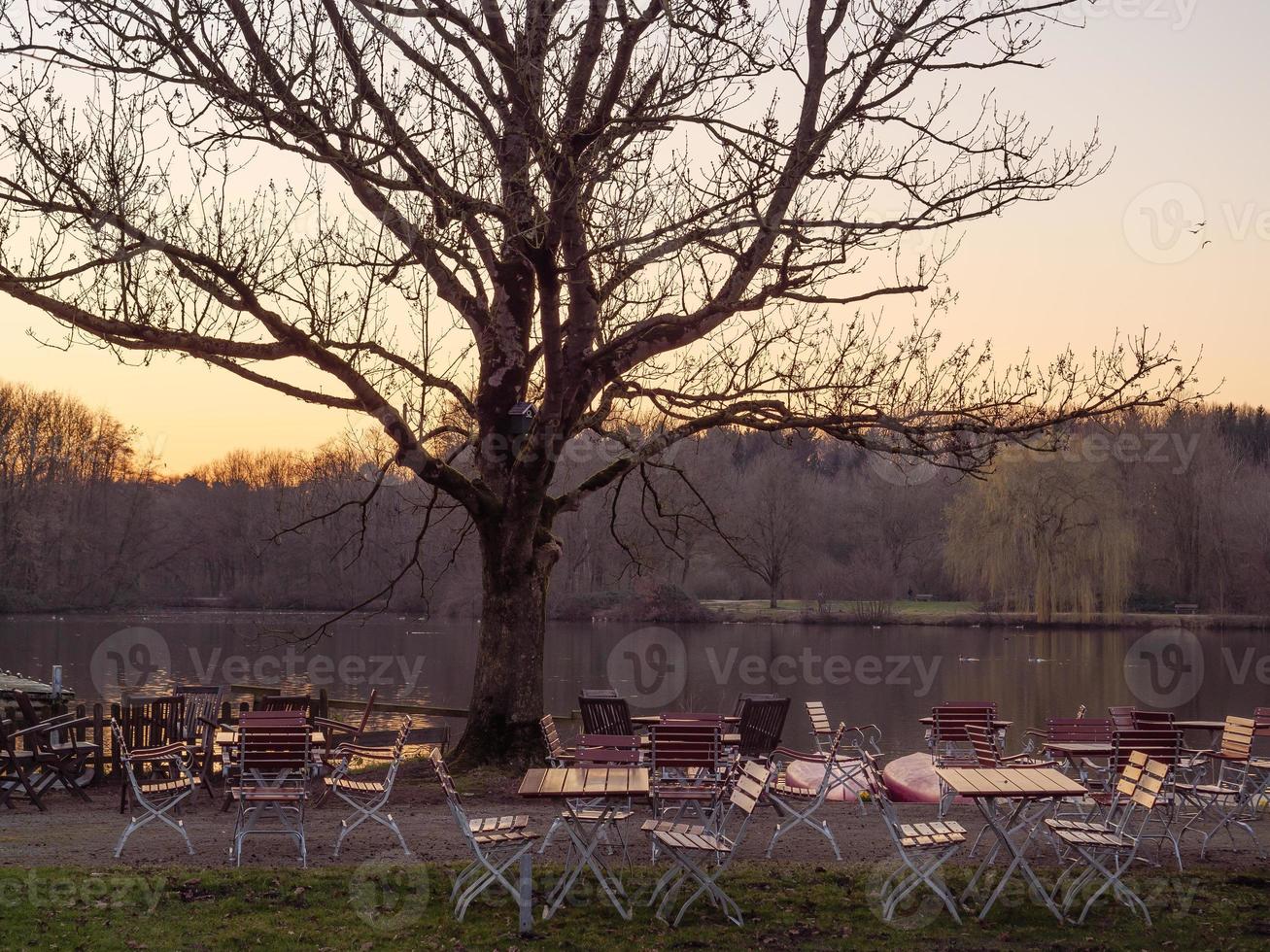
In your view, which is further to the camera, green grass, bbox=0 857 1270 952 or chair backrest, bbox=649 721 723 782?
chair backrest, bbox=649 721 723 782

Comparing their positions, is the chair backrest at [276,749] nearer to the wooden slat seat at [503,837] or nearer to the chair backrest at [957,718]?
the wooden slat seat at [503,837]

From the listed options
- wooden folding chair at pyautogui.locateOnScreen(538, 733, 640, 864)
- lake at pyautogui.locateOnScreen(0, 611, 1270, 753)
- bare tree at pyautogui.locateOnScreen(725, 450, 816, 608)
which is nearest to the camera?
wooden folding chair at pyautogui.locateOnScreen(538, 733, 640, 864)

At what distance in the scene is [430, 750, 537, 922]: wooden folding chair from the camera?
7172mm

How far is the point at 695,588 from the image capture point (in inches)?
2517

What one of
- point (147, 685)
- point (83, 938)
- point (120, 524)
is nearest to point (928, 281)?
point (83, 938)

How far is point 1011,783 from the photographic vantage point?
7.61m

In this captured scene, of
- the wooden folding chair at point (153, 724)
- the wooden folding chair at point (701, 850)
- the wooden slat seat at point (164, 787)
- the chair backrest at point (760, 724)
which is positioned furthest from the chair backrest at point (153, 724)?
the wooden folding chair at point (701, 850)

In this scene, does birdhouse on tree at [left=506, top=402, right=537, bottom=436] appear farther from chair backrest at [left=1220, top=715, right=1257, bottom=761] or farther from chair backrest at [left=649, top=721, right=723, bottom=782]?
chair backrest at [left=1220, top=715, right=1257, bottom=761]

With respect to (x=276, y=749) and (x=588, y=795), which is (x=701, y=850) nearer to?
(x=588, y=795)

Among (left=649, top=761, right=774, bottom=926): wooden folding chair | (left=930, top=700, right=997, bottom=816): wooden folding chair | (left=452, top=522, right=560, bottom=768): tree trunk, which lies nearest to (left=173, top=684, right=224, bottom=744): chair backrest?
(left=452, top=522, right=560, bottom=768): tree trunk

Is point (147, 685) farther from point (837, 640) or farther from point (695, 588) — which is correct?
point (695, 588)

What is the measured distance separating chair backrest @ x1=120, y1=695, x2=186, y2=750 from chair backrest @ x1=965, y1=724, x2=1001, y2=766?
8059 mm

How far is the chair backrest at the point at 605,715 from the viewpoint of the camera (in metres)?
12.5

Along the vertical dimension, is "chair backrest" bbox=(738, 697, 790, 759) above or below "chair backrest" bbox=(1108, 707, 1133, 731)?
below
